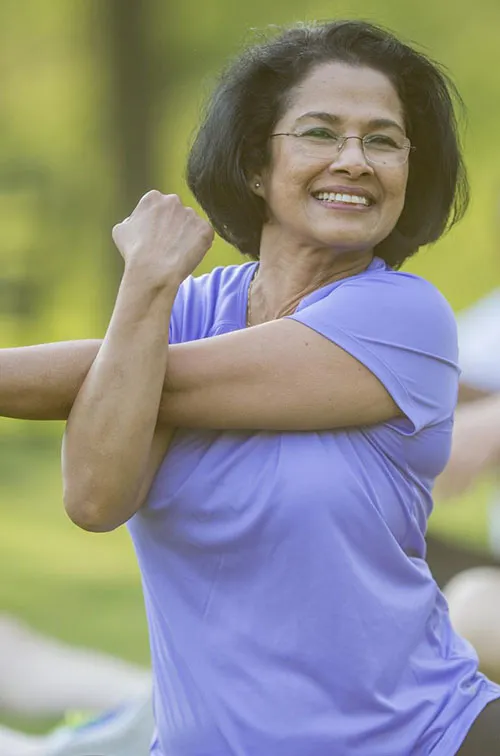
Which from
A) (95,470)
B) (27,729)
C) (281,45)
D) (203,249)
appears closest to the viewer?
(95,470)

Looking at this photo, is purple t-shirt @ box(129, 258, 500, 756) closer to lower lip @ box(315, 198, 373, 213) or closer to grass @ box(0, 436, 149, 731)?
lower lip @ box(315, 198, 373, 213)

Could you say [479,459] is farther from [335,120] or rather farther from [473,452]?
[335,120]

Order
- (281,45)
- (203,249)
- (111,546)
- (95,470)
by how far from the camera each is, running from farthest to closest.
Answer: (111,546) < (281,45) < (203,249) < (95,470)

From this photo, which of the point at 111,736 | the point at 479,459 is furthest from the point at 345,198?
the point at 111,736

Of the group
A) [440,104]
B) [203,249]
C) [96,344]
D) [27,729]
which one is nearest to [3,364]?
[96,344]

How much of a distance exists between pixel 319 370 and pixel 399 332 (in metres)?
0.13

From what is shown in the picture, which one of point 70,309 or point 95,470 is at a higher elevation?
point 95,470

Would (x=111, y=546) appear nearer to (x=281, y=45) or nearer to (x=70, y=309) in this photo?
(x=70, y=309)

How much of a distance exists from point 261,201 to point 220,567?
61 cm

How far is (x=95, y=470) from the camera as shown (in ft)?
5.48

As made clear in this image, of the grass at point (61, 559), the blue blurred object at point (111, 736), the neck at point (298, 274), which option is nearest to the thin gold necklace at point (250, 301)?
the neck at point (298, 274)

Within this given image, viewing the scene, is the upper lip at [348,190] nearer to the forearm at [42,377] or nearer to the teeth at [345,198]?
the teeth at [345,198]

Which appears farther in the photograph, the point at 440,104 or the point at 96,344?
the point at 440,104

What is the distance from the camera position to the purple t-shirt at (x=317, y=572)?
1.71 metres
